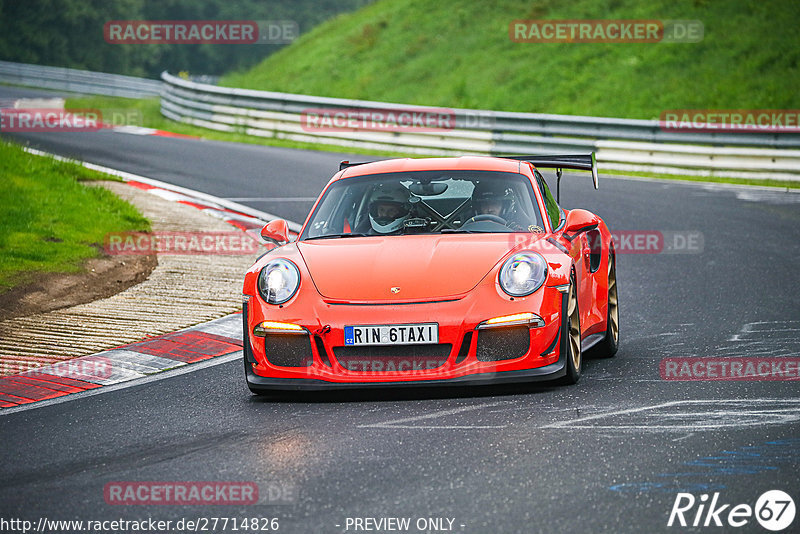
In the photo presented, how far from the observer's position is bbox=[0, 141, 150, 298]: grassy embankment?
10734 mm

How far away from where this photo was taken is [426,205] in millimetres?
7656

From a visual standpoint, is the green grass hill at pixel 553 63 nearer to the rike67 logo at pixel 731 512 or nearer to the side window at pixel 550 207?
the side window at pixel 550 207

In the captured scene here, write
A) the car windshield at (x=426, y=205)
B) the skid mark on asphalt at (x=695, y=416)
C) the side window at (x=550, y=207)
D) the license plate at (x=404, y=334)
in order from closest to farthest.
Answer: the skid mark on asphalt at (x=695, y=416) < the license plate at (x=404, y=334) < the car windshield at (x=426, y=205) < the side window at (x=550, y=207)

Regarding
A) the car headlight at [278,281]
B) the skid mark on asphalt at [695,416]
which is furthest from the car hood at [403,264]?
the skid mark on asphalt at [695,416]

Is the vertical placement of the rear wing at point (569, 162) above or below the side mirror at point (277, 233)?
above

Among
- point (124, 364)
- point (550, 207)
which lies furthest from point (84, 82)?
point (550, 207)

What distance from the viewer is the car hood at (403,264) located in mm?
6484

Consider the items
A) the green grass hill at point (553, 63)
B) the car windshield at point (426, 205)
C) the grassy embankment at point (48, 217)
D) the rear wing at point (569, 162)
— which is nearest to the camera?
the car windshield at point (426, 205)

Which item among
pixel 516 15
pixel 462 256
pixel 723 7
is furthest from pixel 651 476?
pixel 516 15

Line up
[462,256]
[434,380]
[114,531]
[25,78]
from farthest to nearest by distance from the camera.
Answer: [25,78] < [462,256] < [434,380] < [114,531]

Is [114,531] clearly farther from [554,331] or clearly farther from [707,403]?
[707,403]

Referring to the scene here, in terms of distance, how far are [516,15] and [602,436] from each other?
30.3 metres

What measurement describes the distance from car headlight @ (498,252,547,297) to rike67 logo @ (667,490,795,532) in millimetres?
2015

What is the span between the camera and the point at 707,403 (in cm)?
631
